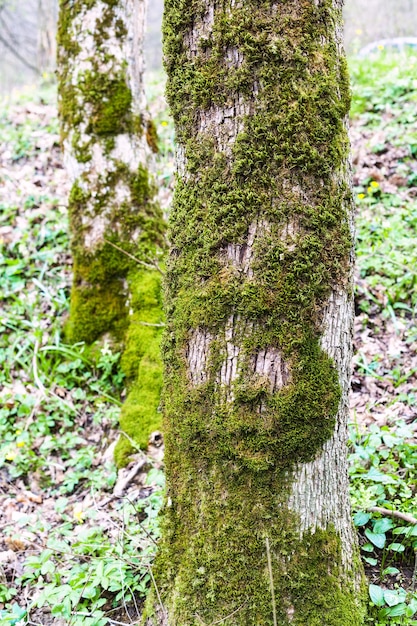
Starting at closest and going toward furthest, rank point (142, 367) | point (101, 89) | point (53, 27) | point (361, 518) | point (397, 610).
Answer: point (397, 610) → point (361, 518) → point (142, 367) → point (101, 89) → point (53, 27)

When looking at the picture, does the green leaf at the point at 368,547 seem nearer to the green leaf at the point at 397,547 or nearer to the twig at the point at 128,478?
the green leaf at the point at 397,547

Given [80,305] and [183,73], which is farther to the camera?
[80,305]

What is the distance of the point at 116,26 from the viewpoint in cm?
446

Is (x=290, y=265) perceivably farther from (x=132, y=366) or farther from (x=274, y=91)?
(x=132, y=366)

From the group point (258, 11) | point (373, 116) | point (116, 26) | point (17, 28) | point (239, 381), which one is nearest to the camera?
point (258, 11)

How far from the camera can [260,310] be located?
1.79 metres

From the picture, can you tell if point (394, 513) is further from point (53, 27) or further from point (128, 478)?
point (53, 27)

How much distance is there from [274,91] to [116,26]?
3.36 meters

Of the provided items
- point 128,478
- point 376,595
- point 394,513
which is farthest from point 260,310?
point 128,478

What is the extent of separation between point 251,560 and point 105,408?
2.54 m

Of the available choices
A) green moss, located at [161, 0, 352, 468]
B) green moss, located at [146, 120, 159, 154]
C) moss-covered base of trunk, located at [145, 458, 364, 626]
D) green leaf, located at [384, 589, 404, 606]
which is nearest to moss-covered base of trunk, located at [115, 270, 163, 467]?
green moss, located at [146, 120, 159, 154]

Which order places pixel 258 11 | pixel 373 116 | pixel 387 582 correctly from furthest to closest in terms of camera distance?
pixel 373 116 → pixel 387 582 → pixel 258 11

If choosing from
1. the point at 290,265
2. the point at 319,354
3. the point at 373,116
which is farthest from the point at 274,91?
the point at 373,116

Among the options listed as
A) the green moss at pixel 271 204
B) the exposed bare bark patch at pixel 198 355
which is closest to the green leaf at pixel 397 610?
the green moss at pixel 271 204
